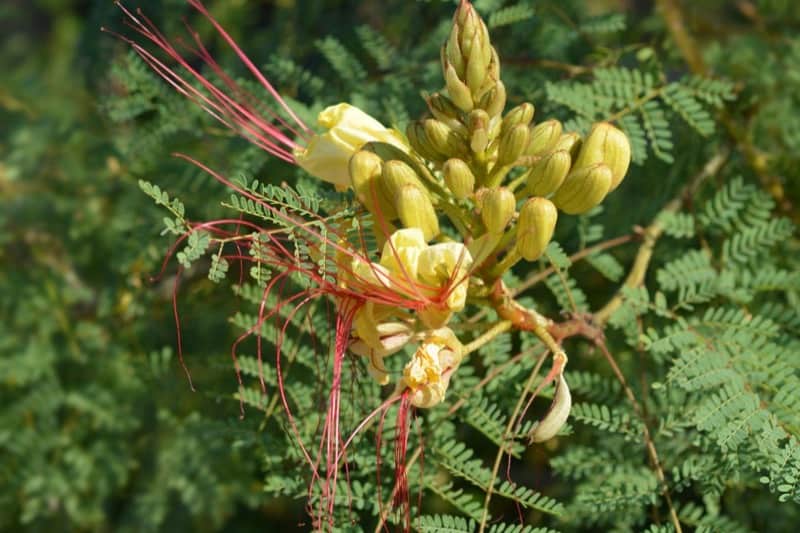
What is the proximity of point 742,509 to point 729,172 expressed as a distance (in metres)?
0.86

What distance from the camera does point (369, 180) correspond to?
1675 millimetres

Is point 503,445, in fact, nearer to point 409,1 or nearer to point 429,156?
point 429,156

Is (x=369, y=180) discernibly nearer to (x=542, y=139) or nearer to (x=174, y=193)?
(x=542, y=139)

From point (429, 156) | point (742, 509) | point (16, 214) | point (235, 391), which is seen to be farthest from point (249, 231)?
point (16, 214)

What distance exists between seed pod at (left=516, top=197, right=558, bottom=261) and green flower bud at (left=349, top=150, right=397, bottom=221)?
23 centimetres

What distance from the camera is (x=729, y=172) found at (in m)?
2.55

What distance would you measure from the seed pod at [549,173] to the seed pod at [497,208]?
0.08 meters

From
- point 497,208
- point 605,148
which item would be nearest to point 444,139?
point 497,208

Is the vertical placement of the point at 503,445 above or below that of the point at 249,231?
below

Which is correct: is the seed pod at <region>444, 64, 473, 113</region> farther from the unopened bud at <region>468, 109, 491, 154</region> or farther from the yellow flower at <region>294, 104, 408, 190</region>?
the yellow flower at <region>294, 104, 408, 190</region>

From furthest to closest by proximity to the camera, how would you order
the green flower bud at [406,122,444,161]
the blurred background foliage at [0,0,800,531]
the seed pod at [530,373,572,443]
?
the blurred background foliage at [0,0,800,531] < the green flower bud at [406,122,444,161] < the seed pod at [530,373,572,443]

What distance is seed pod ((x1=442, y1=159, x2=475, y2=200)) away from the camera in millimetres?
1639

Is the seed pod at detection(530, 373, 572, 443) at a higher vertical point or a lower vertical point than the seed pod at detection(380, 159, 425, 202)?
lower

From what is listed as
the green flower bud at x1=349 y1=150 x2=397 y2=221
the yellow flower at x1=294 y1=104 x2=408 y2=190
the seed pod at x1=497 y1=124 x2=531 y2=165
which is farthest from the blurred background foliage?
the seed pod at x1=497 y1=124 x2=531 y2=165
